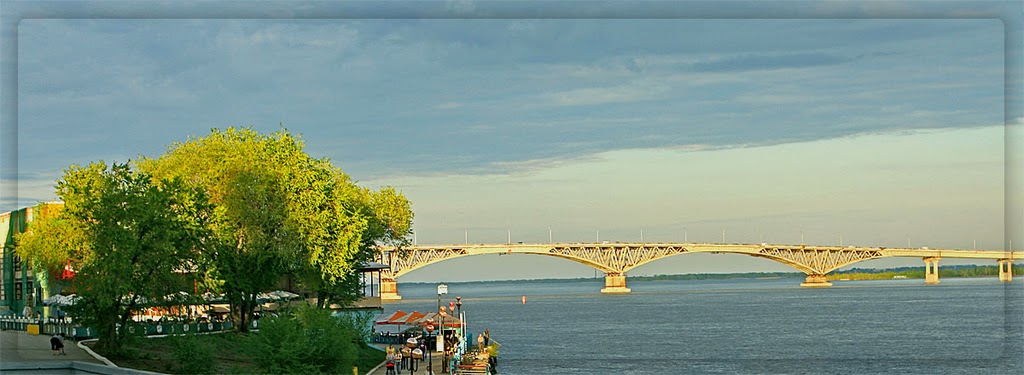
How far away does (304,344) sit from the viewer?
39.5 m

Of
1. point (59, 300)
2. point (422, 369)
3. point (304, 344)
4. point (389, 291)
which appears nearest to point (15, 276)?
point (59, 300)

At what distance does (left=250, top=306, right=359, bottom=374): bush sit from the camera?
1532 inches

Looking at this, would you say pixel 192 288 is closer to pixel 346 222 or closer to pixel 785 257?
pixel 346 222

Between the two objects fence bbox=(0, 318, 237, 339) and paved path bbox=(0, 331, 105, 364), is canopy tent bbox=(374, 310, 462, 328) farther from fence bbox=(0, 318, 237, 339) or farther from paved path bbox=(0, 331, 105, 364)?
paved path bbox=(0, 331, 105, 364)

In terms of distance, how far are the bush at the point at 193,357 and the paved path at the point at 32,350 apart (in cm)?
264

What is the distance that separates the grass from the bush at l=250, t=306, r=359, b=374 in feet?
3.41

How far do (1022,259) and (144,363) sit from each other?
27904 millimetres

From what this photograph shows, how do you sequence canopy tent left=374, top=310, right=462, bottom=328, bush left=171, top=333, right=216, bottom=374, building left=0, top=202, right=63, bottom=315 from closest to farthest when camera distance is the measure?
bush left=171, top=333, right=216, bottom=374, building left=0, top=202, right=63, bottom=315, canopy tent left=374, top=310, right=462, bottom=328

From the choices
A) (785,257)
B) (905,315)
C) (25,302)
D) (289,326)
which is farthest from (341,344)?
(785,257)

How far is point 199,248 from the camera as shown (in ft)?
144

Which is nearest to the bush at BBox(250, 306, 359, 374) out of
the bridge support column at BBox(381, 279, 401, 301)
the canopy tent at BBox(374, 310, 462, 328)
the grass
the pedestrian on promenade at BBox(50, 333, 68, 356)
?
the grass

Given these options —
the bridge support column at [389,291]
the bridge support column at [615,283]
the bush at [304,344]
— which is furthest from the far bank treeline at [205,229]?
the bridge support column at [615,283]

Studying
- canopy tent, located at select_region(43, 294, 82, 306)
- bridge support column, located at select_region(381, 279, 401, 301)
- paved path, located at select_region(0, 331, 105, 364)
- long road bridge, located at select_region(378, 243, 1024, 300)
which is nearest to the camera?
paved path, located at select_region(0, 331, 105, 364)

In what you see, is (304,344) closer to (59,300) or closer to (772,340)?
(59,300)
